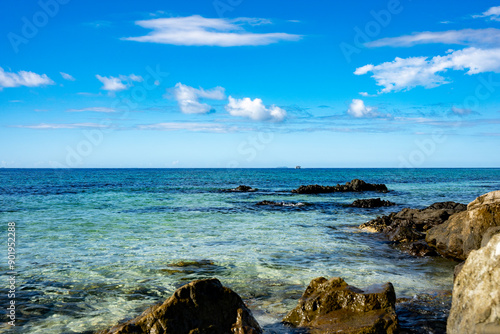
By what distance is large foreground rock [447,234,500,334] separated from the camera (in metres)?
5.07

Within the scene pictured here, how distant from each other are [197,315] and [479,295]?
4.19 m

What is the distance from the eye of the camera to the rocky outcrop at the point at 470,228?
12.7m

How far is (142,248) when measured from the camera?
599 inches

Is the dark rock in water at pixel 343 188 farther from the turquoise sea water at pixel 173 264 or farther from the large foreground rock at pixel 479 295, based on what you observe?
the large foreground rock at pixel 479 295

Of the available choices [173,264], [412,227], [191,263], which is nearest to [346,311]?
[191,263]

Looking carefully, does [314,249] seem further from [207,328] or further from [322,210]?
[322,210]

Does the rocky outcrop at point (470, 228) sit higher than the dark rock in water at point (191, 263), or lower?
higher

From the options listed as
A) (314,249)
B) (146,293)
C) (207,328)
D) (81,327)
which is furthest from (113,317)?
(314,249)

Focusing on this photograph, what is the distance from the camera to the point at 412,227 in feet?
61.8

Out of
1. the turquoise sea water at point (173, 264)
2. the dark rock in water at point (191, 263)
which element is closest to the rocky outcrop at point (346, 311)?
the turquoise sea water at point (173, 264)

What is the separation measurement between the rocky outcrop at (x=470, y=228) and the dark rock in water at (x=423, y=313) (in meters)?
4.15

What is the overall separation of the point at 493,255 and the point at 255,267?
7.72 metres

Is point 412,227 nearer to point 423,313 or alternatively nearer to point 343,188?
point 423,313

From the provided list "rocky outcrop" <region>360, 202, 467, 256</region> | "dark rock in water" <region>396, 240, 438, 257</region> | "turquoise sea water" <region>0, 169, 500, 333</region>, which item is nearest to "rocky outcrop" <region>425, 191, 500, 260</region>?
"dark rock in water" <region>396, 240, 438, 257</region>
